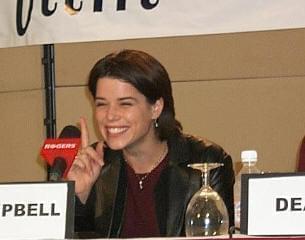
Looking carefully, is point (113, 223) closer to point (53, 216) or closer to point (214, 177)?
point (214, 177)

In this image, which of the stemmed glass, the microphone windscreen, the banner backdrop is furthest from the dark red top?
the banner backdrop

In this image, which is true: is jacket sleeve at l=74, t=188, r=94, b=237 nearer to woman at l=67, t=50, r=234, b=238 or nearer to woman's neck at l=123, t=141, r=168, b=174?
woman at l=67, t=50, r=234, b=238

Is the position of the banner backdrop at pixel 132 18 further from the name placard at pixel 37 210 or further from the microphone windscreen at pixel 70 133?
the name placard at pixel 37 210

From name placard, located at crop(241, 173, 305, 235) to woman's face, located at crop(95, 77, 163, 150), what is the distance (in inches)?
35.5

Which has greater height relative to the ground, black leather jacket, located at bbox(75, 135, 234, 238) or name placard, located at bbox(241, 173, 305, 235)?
name placard, located at bbox(241, 173, 305, 235)

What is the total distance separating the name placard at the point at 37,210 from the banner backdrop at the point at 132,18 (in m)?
1.60

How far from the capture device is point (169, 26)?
3053mm

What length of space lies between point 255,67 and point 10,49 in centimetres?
103

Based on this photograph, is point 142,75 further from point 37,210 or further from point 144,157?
point 37,210

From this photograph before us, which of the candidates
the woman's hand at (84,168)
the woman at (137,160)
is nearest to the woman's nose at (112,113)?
the woman at (137,160)

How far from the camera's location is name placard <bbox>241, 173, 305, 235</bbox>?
4.48ft

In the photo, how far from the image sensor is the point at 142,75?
2.27 m

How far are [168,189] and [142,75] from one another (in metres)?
0.32

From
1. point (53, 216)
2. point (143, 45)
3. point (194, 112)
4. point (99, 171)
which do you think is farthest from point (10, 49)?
point (53, 216)
